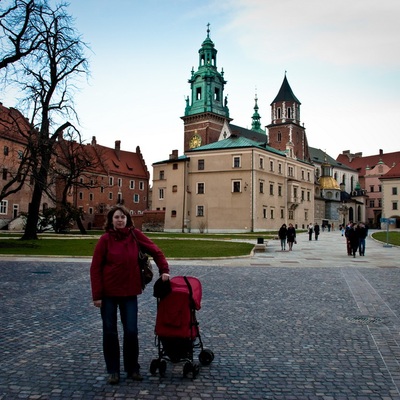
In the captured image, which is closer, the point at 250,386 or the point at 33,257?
the point at 250,386

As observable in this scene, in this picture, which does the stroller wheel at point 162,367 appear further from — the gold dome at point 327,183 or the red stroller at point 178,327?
the gold dome at point 327,183

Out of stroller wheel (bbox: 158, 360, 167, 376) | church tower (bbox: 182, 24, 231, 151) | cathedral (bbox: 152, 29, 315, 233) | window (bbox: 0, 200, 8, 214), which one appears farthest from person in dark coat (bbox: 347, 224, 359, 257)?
church tower (bbox: 182, 24, 231, 151)

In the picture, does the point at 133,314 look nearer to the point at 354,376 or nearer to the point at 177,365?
the point at 177,365

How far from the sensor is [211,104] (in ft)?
283

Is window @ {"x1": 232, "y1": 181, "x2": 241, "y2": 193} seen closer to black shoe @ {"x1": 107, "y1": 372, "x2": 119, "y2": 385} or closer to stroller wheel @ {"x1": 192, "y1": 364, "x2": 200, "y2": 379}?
stroller wheel @ {"x1": 192, "y1": 364, "x2": 200, "y2": 379}

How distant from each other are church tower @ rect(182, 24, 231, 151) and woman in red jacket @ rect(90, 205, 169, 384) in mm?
80608

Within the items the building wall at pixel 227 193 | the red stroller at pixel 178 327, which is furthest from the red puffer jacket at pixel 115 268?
the building wall at pixel 227 193

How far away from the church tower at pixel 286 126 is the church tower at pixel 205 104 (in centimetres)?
1123

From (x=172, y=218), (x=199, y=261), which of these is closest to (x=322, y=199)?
(x=172, y=218)

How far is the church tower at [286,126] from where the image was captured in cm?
9225

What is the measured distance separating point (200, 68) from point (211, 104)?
810 centimetres

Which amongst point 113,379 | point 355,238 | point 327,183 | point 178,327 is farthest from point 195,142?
point 113,379

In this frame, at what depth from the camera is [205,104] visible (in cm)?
8588

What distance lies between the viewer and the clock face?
282 ft
